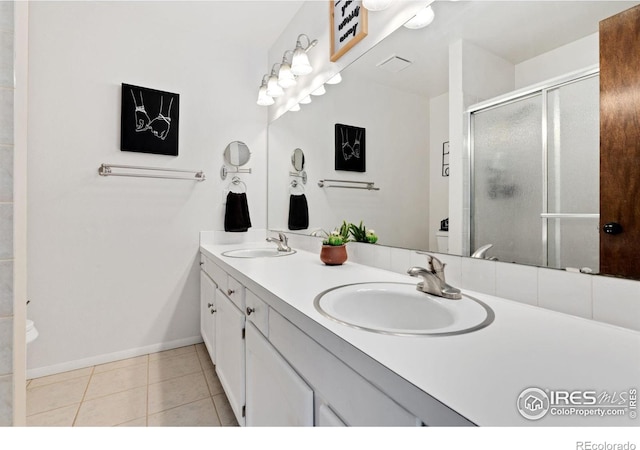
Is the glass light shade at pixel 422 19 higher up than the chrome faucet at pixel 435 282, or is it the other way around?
the glass light shade at pixel 422 19

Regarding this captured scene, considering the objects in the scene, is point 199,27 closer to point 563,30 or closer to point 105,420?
point 563,30

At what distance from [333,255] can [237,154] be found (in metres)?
1.40

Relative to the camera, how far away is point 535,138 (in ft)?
2.76

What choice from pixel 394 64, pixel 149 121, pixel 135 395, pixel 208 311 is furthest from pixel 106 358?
pixel 394 64

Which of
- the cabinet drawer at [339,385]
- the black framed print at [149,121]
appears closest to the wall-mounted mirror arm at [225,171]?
the black framed print at [149,121]

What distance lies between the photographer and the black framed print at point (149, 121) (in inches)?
78.9

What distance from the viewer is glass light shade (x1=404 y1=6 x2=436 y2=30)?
3.75 ft

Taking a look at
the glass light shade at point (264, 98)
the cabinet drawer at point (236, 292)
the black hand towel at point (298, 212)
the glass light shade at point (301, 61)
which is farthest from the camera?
the glass light shade at point (264, 98)

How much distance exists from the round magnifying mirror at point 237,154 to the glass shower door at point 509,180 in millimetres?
1820

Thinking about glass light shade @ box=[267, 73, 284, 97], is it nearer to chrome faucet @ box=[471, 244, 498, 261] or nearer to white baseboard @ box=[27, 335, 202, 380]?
chrome faucet @ box=[471, 244, 498, 261]

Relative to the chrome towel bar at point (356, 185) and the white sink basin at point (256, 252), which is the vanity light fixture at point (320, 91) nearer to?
the chrome towel bar at point (356, 185)

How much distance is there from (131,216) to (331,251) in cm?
151

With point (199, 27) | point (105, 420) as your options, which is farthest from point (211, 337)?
point (199, 27)

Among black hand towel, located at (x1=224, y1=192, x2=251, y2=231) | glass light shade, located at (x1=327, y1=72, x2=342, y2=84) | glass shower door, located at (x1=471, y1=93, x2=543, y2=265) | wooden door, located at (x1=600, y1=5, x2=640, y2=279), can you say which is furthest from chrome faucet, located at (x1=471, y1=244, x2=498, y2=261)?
black hand towel, located at (x1=224, y1=192, x2=251, y2=231)
